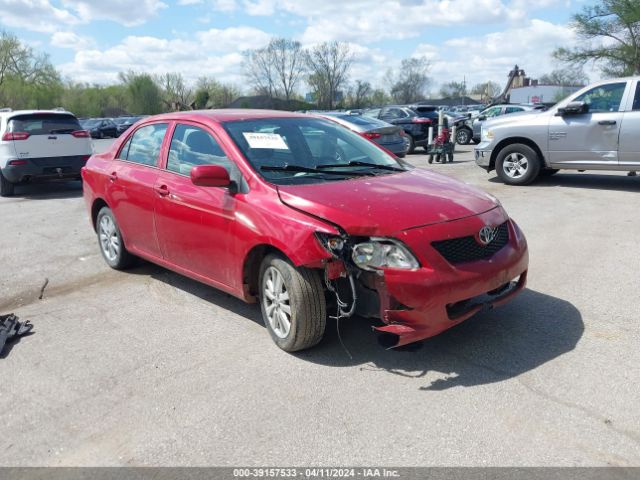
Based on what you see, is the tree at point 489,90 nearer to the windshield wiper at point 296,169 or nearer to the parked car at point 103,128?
the parked car at point 103,128

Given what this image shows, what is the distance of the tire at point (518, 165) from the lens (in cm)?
1015

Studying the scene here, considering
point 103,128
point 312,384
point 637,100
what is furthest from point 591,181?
point 103,128

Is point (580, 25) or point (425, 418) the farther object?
point (580, 25)

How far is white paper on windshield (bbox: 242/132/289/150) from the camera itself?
4387mm

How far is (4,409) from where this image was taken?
3367mm

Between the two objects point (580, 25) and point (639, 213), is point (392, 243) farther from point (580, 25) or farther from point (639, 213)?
point (580, 25)

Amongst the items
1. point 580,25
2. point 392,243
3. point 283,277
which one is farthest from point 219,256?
point 580,25

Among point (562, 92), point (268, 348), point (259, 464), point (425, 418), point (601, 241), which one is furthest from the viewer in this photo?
point (562, 92)

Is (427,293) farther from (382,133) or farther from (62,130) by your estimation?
(62,130)

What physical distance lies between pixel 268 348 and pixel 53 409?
4.69 feet

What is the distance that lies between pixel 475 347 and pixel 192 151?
2.76 m

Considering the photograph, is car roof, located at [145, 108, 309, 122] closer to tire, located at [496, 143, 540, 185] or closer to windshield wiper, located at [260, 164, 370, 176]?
windshield wiper, located at [260, 164, 370, 176]

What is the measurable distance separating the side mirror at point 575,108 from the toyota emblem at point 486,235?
6740 millimetres

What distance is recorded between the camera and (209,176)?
13.0ft
